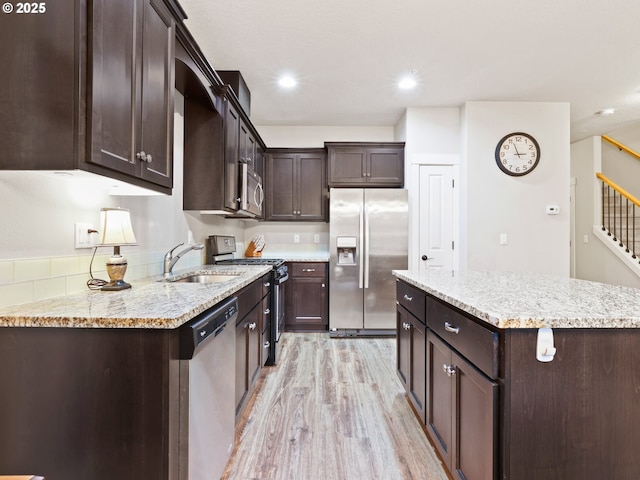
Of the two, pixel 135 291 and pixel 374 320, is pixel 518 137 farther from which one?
pixel 135 291

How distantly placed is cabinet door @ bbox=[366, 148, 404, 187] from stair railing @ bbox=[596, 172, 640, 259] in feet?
10.7

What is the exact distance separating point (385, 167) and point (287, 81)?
1609mm

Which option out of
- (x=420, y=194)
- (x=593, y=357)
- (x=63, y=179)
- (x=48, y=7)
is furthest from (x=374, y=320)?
(x=48, y=7)

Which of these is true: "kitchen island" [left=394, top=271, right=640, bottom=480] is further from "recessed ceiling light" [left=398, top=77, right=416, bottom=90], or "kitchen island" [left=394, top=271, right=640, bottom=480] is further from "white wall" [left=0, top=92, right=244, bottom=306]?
"recessed ceiling light" [left=398, top=77, right=416, bottom=90]

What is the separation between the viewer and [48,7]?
102cm

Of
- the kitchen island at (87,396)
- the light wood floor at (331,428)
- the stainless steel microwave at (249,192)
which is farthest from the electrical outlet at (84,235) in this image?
the stainless steel microwave at (249,192)

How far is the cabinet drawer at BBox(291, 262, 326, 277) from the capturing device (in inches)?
156

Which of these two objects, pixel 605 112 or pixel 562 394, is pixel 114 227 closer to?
pixel 562 394

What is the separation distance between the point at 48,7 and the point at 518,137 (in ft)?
13.6

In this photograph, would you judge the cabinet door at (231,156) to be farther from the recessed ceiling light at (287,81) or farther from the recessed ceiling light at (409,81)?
the recessed ceiling light at (409,81)

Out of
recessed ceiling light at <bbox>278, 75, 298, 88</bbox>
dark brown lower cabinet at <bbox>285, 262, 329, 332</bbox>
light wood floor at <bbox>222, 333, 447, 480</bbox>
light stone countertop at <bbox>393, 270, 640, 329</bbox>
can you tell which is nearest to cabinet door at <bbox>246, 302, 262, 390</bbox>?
light wood floor at <bbox>222, 333, 447, 480</bbox>

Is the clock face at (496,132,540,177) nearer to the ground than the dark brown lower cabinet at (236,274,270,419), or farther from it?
farther from it

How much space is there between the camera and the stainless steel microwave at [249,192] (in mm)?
2893

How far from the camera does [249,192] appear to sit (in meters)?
3.06
